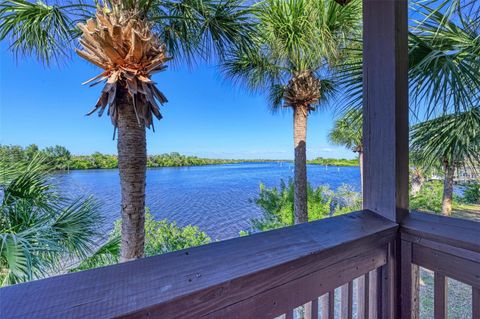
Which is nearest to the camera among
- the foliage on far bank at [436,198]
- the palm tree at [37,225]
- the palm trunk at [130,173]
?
the palm tree at [37,225]

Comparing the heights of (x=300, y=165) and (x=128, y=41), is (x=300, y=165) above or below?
below

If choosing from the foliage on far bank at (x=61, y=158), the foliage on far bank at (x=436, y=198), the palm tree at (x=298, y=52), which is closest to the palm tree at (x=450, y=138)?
the palm tree at (x=298, y=52)

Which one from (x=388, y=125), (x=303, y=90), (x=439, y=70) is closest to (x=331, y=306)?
(x=388, y=125)

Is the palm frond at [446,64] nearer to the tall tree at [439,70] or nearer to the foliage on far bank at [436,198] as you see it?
the tall tree at [439,70]

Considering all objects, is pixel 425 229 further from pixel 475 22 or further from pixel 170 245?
pixel 170 245

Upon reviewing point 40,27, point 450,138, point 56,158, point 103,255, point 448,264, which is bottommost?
point 103,255

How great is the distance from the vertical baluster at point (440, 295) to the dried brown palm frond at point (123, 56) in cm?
240

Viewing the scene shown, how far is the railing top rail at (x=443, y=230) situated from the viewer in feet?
2.06

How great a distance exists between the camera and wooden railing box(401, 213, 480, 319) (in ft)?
2.06

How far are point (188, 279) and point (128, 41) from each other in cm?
→ 246

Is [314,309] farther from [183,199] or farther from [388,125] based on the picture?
[183,199]

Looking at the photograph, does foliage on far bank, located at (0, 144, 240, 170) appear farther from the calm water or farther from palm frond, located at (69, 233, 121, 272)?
palm frond, located at (69, 233, 121, 272)

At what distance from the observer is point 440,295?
0.70 metres

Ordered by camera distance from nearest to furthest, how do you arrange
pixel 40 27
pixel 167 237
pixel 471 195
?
pixel 40 27 < pixel 167 237 < pixel 471 195
